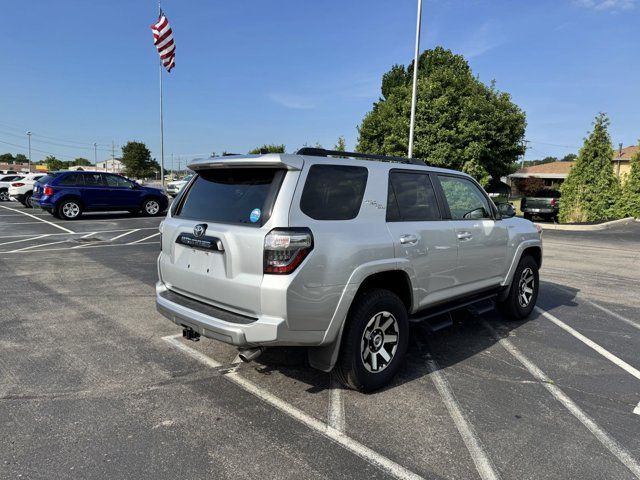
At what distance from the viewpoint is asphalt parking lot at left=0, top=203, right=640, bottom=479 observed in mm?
2730

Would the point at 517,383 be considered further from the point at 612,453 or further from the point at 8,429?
the point at 8,429

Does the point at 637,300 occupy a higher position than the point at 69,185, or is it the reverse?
the point at 69,185

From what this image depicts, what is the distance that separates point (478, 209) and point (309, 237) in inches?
102

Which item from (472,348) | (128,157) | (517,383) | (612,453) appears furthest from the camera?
(128,157)

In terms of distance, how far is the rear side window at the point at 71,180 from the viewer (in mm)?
16156

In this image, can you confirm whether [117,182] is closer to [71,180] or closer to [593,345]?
[71,180]

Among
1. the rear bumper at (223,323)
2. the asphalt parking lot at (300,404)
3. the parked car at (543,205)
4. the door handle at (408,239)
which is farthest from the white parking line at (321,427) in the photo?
the parked car at (543,205)

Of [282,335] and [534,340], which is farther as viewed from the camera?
[534,340]

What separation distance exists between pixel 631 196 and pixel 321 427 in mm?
25317

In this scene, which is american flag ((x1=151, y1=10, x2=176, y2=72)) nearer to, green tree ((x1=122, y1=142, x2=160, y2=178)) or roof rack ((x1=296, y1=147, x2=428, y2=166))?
roof rack ((x1=296, y1=147, x2=428, y2=166))

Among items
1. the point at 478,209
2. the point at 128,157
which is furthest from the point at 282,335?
the point at 128,157

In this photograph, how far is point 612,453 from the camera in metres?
2.90

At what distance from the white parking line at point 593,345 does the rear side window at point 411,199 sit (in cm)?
230

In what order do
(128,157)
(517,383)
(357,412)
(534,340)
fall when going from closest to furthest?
(357,412), (517,383), (534,340), (128,157)
